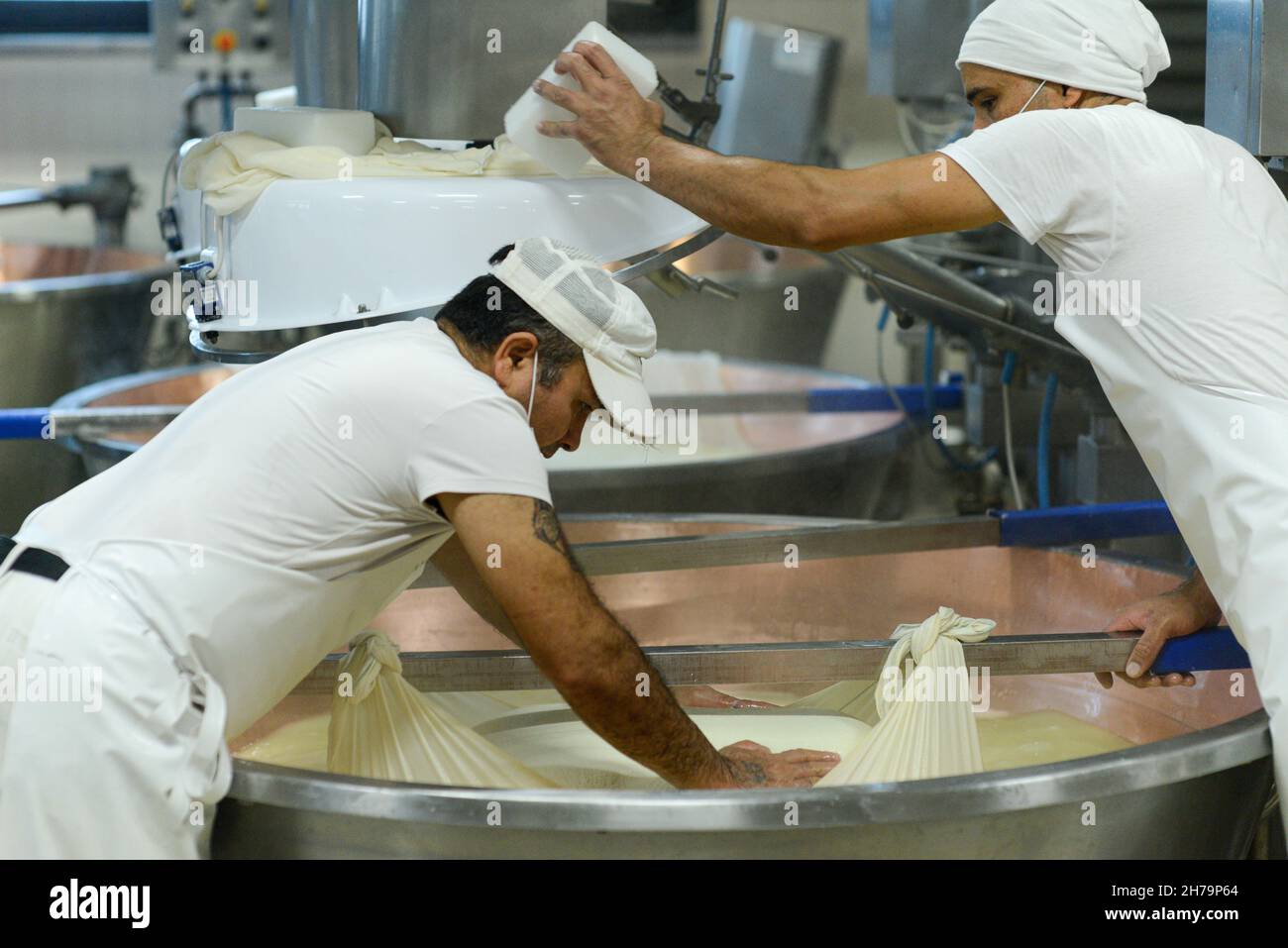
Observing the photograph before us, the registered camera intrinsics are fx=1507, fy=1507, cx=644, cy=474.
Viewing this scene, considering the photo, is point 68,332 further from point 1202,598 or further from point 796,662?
point 1202,598

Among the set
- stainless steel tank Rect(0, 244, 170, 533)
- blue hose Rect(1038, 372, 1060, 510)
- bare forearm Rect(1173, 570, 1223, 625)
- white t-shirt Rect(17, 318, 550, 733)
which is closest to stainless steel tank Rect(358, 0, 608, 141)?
white t-shirt Rect(17, 318, 550, 733)

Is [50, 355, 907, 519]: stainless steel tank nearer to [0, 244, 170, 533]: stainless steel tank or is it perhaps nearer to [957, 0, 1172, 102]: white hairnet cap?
[0, 244, 170, 533]: stainless steel tank

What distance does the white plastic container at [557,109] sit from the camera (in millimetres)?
1531

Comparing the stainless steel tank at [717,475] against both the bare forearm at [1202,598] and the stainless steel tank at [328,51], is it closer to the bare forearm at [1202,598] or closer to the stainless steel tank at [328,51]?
the stainless steel tank at [328,51]

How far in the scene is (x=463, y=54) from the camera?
5.39 ft

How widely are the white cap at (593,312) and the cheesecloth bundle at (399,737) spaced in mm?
368

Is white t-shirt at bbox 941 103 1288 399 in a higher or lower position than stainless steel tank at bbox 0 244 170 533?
higher

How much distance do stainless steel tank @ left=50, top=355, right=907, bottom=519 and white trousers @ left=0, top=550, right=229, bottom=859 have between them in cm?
138

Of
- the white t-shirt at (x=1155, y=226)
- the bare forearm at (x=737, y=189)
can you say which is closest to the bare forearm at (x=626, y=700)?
the bare forearm at (x=737, y=189)

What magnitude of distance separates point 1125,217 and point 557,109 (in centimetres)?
58

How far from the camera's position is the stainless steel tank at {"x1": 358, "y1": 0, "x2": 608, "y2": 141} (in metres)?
1.64
